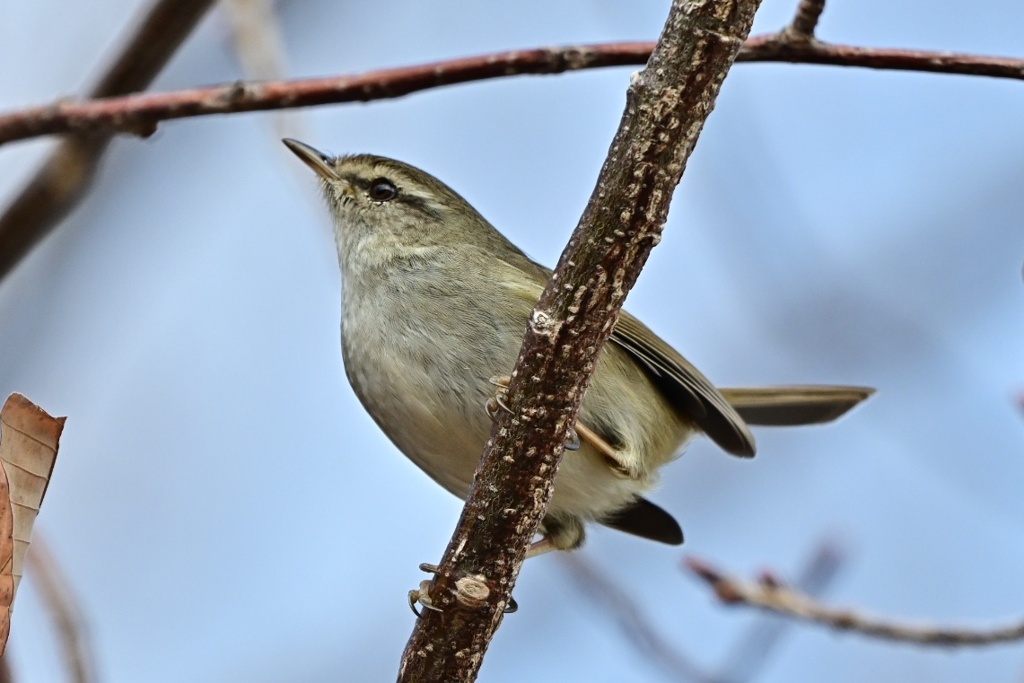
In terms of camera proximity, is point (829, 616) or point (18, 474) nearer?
point (18, 474)

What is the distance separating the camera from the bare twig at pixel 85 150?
184 centimetres

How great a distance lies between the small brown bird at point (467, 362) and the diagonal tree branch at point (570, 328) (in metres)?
0.90

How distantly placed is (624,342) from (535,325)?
1.61 m

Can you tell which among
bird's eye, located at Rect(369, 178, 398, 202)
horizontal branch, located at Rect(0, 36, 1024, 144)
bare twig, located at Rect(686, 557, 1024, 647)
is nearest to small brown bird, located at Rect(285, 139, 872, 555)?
bird's eye, located at Rect(369, 178, 398, 202)

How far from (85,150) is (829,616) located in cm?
220

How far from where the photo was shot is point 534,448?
6.22 feet

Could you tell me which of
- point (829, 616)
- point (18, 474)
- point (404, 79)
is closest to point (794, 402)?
point (829, 616)

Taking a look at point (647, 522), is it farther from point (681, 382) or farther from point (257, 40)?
point (257, 40)

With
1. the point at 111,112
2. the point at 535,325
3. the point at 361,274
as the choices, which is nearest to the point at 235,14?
the point at 361,274

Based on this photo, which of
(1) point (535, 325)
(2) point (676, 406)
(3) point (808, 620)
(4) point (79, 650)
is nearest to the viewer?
(4) point (79, 650)

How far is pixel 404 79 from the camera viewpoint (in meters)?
2.01

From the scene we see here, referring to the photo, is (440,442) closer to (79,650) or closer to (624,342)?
(624,342)

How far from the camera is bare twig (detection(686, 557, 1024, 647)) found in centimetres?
269

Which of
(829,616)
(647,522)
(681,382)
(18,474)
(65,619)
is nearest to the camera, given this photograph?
(18,474)
